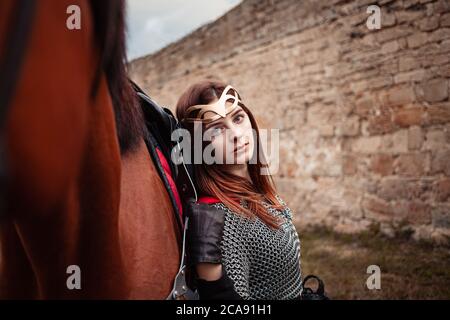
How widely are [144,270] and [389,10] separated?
5.61 m

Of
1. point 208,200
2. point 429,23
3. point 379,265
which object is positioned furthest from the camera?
point 429,23

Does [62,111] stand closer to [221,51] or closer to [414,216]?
[414,216]

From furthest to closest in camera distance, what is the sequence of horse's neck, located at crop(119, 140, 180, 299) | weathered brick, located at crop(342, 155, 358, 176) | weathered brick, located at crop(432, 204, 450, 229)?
weathered brick, located at crop(342, 155, 358, 176) < weathered brick, located at crop(432, 204, 450, 229) < horse's neck, located at crop(119, 140, 180, 299)

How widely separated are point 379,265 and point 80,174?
462 centimetres

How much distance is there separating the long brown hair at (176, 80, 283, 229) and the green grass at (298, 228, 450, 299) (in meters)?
2.65

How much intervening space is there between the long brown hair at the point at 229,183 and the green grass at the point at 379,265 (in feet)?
8.69

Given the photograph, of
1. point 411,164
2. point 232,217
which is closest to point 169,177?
point 232,217

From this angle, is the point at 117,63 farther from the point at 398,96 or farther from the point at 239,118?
the point at 398,96

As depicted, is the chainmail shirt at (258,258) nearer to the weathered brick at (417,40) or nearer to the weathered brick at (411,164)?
the weathered brick at (411,164)

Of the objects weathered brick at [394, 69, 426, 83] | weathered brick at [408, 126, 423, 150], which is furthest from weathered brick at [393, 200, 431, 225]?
weathered brick at [394, 69, 426, 83]

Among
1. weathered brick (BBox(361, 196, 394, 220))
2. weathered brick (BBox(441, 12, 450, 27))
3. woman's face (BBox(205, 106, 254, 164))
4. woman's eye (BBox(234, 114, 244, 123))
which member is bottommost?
weathered brick (BBox(361, 196, 394, 220))

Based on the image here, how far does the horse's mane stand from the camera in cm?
83

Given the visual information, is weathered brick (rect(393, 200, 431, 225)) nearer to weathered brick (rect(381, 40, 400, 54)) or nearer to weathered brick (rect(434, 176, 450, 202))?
weathered brick (rect(434, 176, 450, 202))

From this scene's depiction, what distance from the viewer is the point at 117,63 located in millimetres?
966
